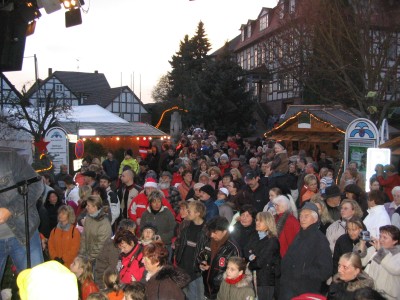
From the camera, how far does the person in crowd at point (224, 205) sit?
767 cm

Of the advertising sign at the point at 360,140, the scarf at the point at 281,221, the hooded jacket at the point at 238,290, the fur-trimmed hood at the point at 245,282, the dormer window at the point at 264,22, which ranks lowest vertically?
the hooded jacket at the point at 238,290

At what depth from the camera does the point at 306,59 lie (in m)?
20.0

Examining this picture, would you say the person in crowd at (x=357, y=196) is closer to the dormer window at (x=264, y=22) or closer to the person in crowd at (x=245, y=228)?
the person in crowd at (x=245, y=228)

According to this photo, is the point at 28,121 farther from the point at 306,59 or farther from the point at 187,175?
the point at 187,175

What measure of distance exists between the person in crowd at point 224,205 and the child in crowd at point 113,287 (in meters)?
2.83

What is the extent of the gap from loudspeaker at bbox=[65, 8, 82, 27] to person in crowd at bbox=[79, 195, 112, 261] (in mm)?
2551

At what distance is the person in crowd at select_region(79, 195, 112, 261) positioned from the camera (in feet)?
22.0

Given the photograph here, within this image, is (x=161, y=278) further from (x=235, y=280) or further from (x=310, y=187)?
(x=310, y=187)

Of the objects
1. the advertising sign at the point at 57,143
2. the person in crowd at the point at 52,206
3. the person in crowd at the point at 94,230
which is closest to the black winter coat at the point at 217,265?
the person in crowd at the point at 94,230

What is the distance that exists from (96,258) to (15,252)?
268cm

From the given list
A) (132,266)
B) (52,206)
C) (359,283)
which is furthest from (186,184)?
(359,283)

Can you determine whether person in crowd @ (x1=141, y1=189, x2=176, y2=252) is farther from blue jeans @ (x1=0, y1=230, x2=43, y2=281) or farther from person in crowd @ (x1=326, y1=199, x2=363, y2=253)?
blue jeans @ (x1=0, y1=230, x2=43, y2=281)

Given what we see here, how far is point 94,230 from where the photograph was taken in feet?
22.4

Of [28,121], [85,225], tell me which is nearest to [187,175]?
[85,225]
